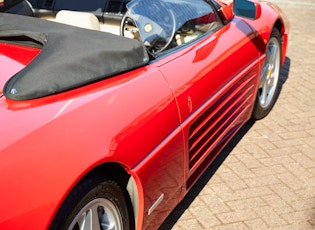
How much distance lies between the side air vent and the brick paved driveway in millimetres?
368

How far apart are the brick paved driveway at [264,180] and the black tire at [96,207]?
84 cm

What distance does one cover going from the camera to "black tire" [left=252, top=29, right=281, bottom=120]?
4238mm

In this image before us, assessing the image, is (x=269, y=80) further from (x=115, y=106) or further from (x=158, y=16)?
(x=115, y=106)

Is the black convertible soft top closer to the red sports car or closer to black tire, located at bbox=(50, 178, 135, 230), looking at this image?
the red sports car

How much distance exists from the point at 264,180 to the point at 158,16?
1.53m

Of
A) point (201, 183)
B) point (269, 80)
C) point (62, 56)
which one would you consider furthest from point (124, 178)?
point (269, 80)

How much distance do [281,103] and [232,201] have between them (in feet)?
6.24

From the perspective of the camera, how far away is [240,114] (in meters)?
3.68

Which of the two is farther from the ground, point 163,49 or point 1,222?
point 163,49

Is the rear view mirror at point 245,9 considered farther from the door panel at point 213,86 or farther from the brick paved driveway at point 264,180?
the brick paved driveway at point 264,180

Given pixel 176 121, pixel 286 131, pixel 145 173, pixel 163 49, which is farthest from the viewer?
pixel 286 131

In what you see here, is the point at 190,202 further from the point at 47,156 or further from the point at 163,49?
the point at 47,156

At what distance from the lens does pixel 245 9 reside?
353 cm

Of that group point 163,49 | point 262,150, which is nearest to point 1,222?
point 163,49
